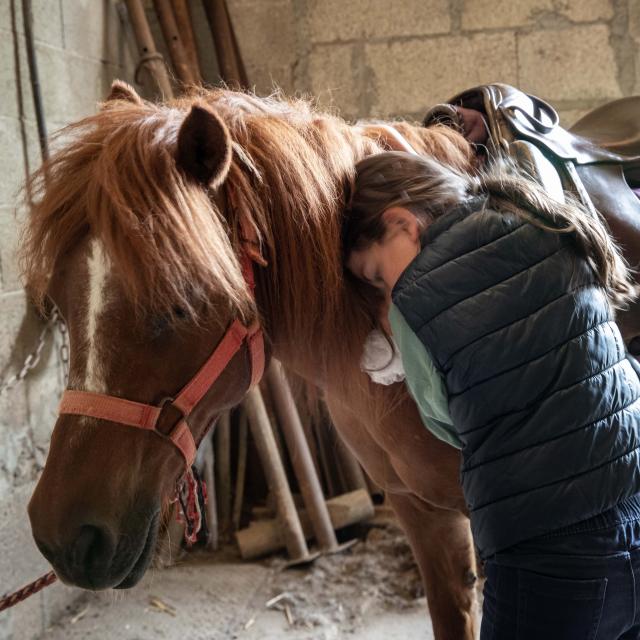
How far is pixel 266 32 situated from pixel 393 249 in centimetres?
194

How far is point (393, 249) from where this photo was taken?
2.78ft

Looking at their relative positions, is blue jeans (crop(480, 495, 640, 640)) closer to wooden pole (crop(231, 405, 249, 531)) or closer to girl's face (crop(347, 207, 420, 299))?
girl's face (crop(347, 207, 420, 299))

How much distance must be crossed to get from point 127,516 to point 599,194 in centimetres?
87

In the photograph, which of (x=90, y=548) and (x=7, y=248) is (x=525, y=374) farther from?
(x=7, y=248)

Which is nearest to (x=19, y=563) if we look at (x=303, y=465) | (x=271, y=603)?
(x=271, y=603)

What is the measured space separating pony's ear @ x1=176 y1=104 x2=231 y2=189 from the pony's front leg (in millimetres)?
747

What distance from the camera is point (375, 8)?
2.42 metres

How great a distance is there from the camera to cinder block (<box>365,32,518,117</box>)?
7.80 ft

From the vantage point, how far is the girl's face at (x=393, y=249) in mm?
834

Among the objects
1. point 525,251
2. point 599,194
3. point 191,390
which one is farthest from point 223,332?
point 599,194

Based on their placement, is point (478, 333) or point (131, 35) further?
point (131, 35)

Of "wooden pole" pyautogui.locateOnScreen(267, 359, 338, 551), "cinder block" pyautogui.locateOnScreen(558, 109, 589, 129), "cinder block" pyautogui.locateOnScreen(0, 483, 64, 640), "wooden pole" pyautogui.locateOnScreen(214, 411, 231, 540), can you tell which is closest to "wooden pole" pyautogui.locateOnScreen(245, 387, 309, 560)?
"wooden pole" pyautogui.locateOnScreen(267, 359, 338, 551)

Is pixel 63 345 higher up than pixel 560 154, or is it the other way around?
pixel 560 154

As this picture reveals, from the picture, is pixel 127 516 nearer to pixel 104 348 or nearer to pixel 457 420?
pixel 104 348
